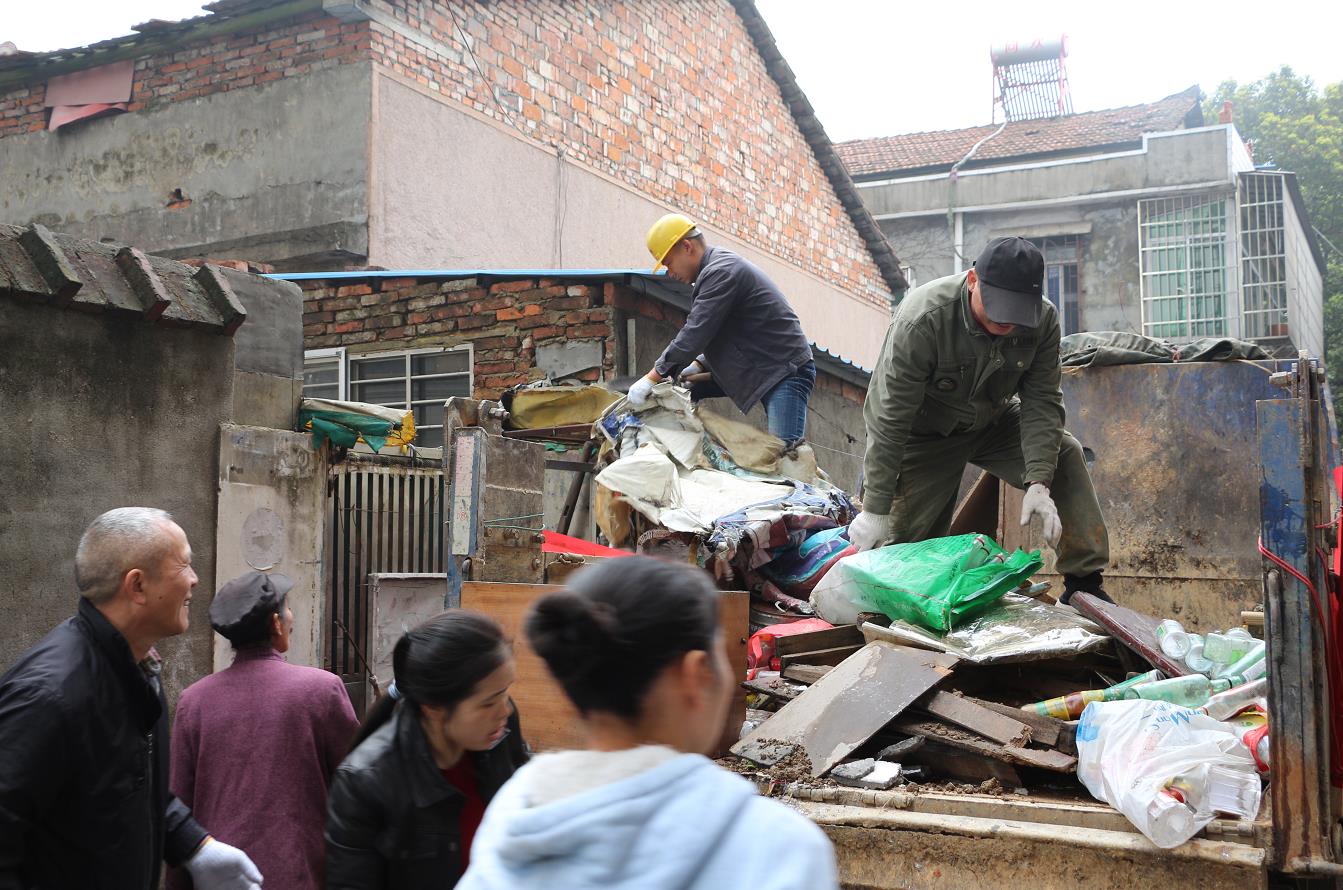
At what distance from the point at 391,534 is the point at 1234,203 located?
1649cm

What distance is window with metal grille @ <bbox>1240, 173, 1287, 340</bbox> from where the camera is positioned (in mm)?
19078

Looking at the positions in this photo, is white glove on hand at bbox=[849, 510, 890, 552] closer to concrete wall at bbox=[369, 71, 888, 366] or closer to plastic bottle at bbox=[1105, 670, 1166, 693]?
plastic bottle at bbox=[1105, 670, 1166, 693]

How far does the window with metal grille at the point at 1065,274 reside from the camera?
21016 millimetres

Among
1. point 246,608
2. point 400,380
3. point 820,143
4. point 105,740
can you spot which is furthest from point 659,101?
point 105,740

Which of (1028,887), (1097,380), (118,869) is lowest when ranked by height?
(1028,887)

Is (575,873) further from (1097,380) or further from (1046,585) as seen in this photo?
(1097,380)

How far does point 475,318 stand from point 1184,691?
7.19 metres

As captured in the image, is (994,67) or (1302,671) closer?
(1302,671)

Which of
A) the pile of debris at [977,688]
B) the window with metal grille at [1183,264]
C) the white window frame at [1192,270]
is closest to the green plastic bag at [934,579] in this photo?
the pile of debris at [977,688]

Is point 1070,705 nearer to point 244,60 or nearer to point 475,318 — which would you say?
point 475,318

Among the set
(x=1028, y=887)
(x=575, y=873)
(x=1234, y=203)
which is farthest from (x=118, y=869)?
(x=1234, y=203)

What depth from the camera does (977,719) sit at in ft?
12.2

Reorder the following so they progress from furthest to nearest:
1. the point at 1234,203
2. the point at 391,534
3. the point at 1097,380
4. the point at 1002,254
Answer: the point at 1234,203, the point at 391,534, the point at 1097,380, the point at 1002,254

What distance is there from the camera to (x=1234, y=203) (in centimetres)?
1930
